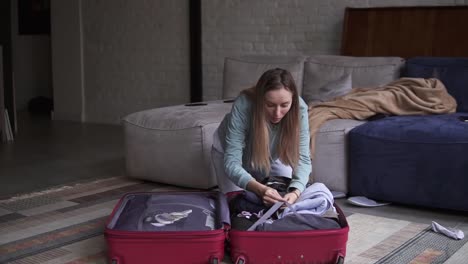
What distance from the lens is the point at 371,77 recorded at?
444cm

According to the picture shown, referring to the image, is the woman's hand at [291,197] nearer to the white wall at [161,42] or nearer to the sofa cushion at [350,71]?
the sofa cushion at [350,71]

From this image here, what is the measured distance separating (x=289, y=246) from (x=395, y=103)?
187 centimetres

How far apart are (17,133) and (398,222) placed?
464cm

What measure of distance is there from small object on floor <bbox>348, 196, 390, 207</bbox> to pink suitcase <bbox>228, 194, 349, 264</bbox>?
1068mm

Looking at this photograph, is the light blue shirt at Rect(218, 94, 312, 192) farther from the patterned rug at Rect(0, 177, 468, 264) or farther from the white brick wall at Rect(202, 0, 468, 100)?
the white brick wall at Rect(202, 0, 468, 100)

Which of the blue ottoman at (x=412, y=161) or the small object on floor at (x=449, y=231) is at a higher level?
the blue ottoman at (x=412, y=161)

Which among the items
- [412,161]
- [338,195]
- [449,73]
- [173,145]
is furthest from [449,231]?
[173,145]

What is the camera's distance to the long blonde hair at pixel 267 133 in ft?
8.86

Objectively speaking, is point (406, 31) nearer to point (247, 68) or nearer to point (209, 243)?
point (247, 68)

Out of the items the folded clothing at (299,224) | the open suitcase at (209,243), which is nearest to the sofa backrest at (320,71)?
the folded clothing at (299,224)

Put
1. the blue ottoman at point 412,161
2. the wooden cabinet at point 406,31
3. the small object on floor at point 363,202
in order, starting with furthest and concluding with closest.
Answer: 1. the wooden cabinet at point 406,31
2. the small object on floor at point 363,202
3. the blue ottoman at point 412,161

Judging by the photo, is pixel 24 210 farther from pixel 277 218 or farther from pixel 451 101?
pixel 451 101

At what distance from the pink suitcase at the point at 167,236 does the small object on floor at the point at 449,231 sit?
1.09 metres

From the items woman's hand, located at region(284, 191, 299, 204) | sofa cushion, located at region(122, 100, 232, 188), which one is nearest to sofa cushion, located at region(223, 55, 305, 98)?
sofa cushion, located at region(122, 100, 232, 188)
